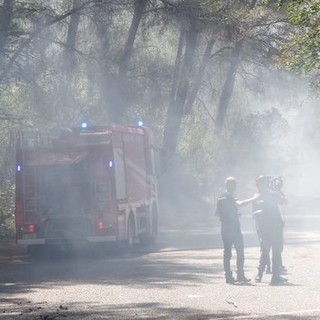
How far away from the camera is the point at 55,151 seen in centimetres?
2686

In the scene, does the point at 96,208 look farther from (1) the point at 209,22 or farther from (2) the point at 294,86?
(2) the point at 294,86

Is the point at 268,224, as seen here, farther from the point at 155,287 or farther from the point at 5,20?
the point at 5,20

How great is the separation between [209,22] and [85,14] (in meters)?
6.83

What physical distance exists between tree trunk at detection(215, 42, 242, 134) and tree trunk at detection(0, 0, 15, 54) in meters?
13.8

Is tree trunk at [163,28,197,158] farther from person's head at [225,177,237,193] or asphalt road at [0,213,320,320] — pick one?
person's head at [225,177,237,193]

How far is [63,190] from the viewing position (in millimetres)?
26625

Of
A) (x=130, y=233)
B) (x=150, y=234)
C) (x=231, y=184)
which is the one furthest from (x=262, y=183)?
(x=150, y=234)

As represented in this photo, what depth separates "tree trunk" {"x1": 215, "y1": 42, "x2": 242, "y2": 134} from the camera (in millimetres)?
44612

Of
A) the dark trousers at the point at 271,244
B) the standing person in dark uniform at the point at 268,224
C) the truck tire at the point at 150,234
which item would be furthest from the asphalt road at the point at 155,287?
the truck tire at the point at 150,234

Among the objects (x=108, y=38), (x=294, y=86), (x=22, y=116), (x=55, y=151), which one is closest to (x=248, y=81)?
(x=294, y=86)

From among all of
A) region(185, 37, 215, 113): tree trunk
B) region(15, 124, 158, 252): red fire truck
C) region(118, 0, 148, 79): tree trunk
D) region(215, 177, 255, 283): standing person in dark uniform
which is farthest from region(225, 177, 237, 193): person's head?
region(185, 37, 215, 113): tree trunk

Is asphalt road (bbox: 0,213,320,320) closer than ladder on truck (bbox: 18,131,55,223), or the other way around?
asphalt road (bbox: 0,213,320,320)

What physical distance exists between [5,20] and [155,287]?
11.9 meters

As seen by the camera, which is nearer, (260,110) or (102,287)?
(102,287)
